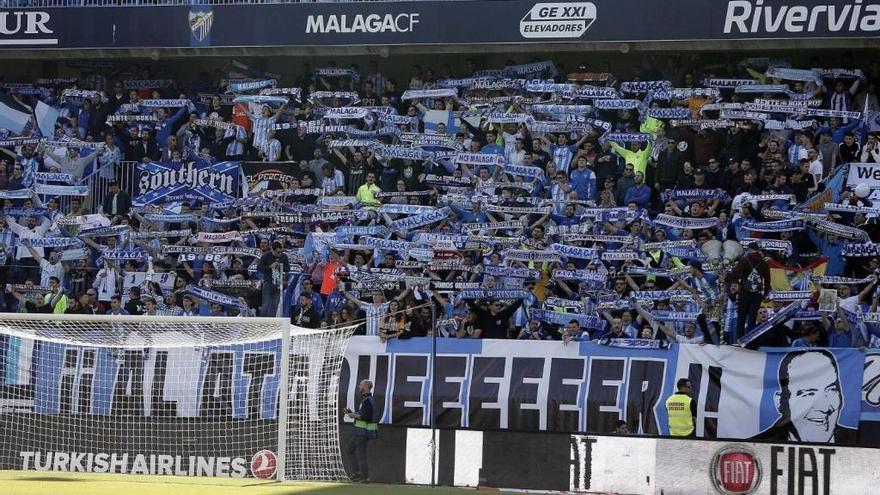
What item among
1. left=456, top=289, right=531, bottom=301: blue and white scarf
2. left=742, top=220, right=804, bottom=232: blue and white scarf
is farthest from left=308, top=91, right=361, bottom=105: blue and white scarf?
left=742, top=220, right=804, bottom=232: blue and white scarf

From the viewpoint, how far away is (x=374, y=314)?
19.5 metres

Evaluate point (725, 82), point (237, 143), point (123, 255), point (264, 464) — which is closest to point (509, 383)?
point (264, 464)

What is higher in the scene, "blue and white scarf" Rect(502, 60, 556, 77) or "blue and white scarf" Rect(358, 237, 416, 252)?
"blue and white scarf" Rect(502, 60, 556, 77)

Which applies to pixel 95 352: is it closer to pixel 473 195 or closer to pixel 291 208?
pixel 291 208

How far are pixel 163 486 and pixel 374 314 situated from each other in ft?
17.4

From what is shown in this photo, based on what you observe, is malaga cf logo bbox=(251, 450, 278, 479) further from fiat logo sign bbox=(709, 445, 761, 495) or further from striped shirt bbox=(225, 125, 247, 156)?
striped shirt bbox=(225, 125, 247, 156)

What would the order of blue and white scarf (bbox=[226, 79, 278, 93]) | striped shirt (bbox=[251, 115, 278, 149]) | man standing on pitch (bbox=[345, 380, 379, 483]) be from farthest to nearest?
blue and white scarf (bbox=[226, 79, 278, 93]) → striped shirt (bbox=[251, 115, 278, 149]) → man standing on pitch (bbox=[345, 380, 379, 483])

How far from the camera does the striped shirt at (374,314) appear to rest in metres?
19.3

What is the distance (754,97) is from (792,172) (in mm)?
1687

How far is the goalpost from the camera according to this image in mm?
17062

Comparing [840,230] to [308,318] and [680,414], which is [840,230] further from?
[308,318]

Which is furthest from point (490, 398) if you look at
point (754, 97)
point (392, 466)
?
point (754, 97)

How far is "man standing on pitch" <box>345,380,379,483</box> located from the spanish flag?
596 cm

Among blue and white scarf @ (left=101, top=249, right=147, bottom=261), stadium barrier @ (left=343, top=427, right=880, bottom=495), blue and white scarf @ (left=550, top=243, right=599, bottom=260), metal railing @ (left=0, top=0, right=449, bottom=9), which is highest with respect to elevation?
metal railing @ (left=0, top=0, right=449, bottom=9)
